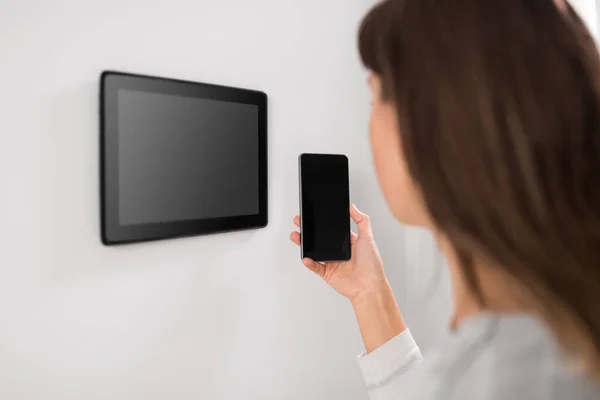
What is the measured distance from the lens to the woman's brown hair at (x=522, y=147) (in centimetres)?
48

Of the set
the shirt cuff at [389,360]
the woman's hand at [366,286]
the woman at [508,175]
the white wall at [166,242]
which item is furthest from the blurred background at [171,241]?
the woman at [508,175]

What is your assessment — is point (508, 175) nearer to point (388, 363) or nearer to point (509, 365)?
point (509, 365)

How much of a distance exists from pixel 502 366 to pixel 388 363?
24 cm

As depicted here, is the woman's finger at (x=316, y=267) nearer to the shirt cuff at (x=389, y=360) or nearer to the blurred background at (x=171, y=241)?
the blurred background at (x=171, y=241)

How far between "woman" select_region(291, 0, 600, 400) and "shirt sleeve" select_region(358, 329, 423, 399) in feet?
0.55

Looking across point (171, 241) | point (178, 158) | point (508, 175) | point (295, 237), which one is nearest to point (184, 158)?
point (178, 158)

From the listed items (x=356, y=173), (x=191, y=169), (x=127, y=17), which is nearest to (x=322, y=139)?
(x=356, y=173)

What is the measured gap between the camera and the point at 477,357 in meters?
0.53

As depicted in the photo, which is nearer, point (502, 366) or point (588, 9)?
point (502, 366)

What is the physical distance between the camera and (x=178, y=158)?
0.78 m

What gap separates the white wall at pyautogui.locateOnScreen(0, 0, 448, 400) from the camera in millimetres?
640

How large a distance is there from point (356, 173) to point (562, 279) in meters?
0.67

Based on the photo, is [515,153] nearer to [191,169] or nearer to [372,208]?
[191,169]

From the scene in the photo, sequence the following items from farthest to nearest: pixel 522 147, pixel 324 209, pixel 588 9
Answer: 1. pixel 588 9
2. pixel 324 209
3. pixel 522 147
